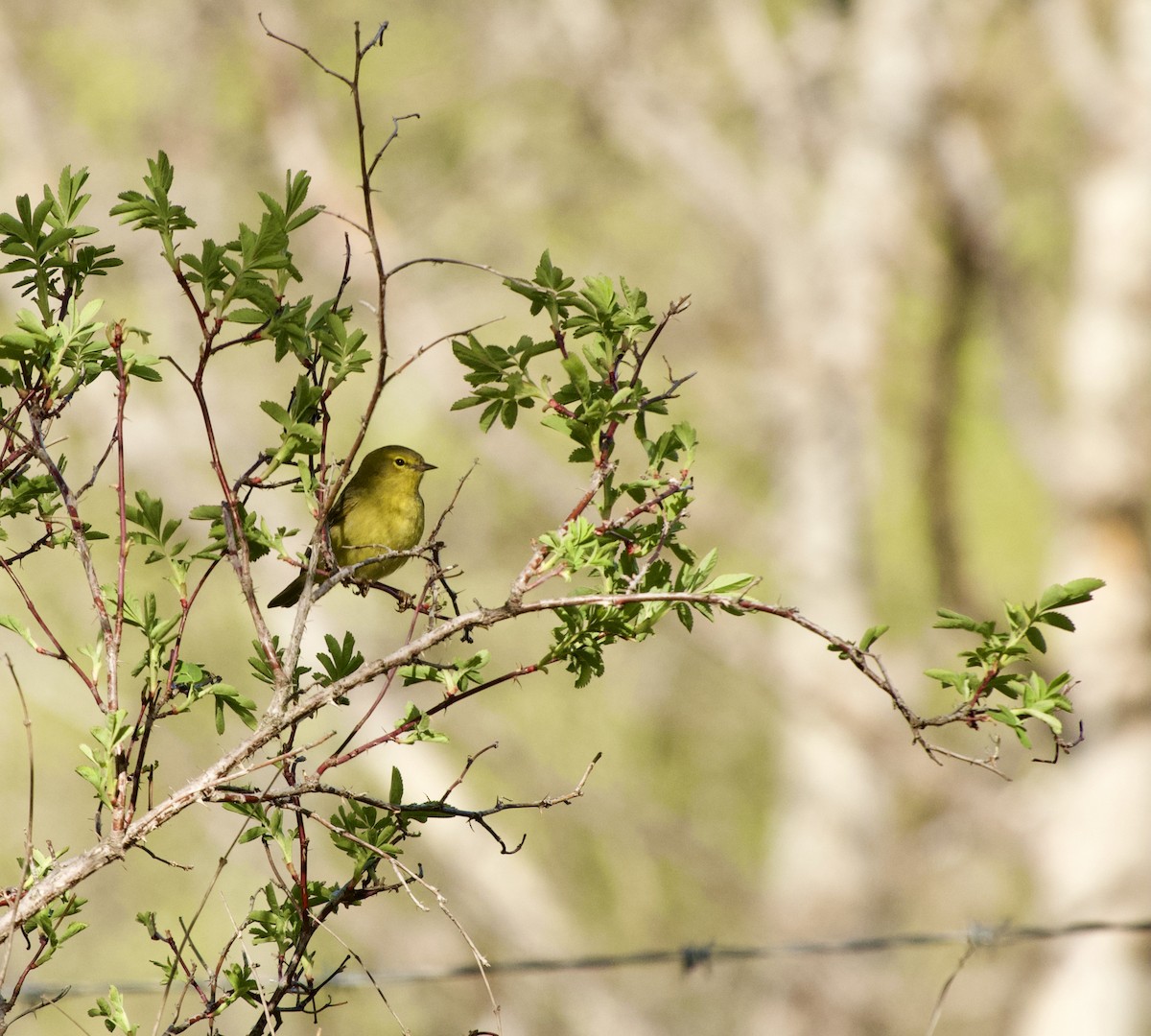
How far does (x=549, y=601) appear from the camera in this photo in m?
1.72

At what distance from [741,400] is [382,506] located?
1075 cm

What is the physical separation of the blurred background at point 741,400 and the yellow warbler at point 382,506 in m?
4.95

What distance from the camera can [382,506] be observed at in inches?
163

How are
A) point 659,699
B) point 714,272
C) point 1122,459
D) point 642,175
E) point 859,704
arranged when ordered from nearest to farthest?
point 1122,459 < point 859,704 < point 642,175 < point 714,272 < point 659,699

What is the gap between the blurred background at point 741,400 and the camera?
959cm

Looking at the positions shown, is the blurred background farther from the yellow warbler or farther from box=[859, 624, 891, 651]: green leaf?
box=[859, 624, 891, 651]: green leaf

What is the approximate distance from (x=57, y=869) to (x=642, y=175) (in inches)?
499

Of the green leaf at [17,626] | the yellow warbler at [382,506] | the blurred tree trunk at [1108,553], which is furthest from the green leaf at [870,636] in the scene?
the blurred tree trunk at [1108,553]

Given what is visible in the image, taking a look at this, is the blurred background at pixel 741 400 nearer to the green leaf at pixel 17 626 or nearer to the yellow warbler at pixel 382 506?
the yellow warbler at pixel 382 506

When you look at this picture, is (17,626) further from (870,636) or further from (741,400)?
(741,400)

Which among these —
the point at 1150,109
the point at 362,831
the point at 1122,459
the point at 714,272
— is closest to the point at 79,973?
the point at 714,272

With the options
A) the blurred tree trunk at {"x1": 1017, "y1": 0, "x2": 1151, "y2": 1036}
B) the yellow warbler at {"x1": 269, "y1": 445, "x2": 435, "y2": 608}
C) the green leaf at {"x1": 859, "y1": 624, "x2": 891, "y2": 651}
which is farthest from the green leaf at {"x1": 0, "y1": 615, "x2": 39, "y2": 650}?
the blurred tree trunk at {"x1": 1017, "y1": 0, "x2": 1151, "y2": 1036}

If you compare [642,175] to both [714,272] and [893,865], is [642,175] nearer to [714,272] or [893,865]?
[714,272]

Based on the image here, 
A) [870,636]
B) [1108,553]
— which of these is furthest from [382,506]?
[1108,553]
